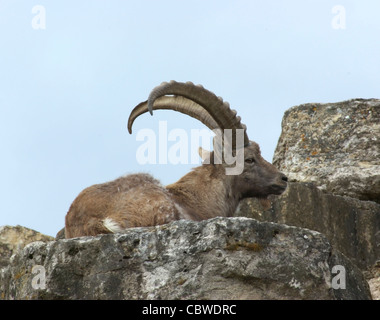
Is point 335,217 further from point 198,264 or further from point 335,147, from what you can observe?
point 198,264

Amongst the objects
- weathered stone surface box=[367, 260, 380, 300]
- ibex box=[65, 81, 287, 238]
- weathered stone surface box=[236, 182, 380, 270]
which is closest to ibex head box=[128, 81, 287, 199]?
ibex box=[65, 81, 287, 238]

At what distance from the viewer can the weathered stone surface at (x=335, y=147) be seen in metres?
9.57

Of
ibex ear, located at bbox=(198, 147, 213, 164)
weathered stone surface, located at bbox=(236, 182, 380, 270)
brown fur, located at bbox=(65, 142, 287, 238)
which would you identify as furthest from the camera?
ibex ear, located at bbox=(198, 147, 213, 164)

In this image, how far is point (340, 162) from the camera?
9898 millimetres

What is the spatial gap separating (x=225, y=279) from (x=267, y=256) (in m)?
0.31

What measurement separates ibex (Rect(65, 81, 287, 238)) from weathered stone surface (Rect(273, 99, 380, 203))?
78 centimetres

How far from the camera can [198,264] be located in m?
5.20

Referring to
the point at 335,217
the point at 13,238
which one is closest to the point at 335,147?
the point at 335,217

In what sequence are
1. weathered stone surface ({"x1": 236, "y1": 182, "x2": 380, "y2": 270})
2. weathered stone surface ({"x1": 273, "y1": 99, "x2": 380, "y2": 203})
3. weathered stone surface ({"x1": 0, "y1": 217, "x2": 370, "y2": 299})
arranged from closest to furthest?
weathered stone surface ({"x1": 0, "y1": 217, "x2": 370, "y2": 299}) < weathered stone surface ({"x1": 236, "y1": 182, "x2": 380, "y2": 270}) < weathered stone surface ({"x1": 273, "y1": 99, "x2": 380, "y2": 203})

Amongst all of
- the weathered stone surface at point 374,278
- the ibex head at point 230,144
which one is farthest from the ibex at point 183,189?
the weathered stone surface at point 374,278

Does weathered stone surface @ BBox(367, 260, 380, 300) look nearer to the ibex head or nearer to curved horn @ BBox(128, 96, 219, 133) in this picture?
the ibex head

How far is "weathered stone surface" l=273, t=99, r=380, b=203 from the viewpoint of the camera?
9570 mm

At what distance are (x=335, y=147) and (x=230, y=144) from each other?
5.34 feet
